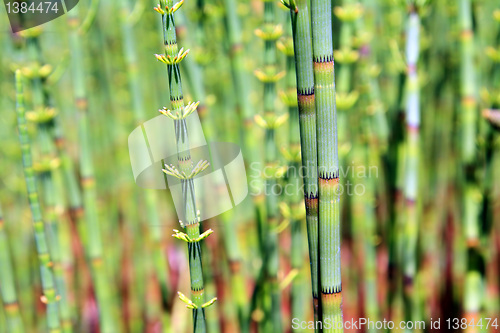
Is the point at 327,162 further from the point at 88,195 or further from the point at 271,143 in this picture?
the point at 88,195

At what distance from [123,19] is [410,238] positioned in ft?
2.33

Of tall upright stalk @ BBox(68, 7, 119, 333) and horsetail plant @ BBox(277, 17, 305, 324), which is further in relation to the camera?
tall upright stalk @ BBox(68, 7, 119, 333)

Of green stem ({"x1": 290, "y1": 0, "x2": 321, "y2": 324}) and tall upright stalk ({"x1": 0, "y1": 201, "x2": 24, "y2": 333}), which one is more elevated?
green stem ({"x1": 290, "y1": 0, "x2": 321, "y2": 324})

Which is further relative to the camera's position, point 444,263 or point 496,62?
point 444,263

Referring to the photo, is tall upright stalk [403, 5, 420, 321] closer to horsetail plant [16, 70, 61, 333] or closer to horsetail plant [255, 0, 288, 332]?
horsetail plant [255, 0, 288, 332]

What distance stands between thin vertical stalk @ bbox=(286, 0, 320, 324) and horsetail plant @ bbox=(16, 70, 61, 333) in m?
0.37

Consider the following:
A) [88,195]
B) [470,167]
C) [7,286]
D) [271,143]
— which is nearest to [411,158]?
[470,167]

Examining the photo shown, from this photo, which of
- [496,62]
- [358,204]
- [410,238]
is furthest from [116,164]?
[496,62]

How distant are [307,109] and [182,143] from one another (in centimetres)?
14

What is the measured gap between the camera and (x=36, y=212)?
2.26 feet

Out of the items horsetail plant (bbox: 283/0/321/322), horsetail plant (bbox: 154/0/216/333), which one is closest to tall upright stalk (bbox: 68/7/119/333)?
horsetail plant (bbox: 154/0/216/333)

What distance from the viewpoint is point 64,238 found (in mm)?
1105

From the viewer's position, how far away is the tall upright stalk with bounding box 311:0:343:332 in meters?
0.49

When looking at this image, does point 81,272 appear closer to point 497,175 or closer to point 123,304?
point 123,304
